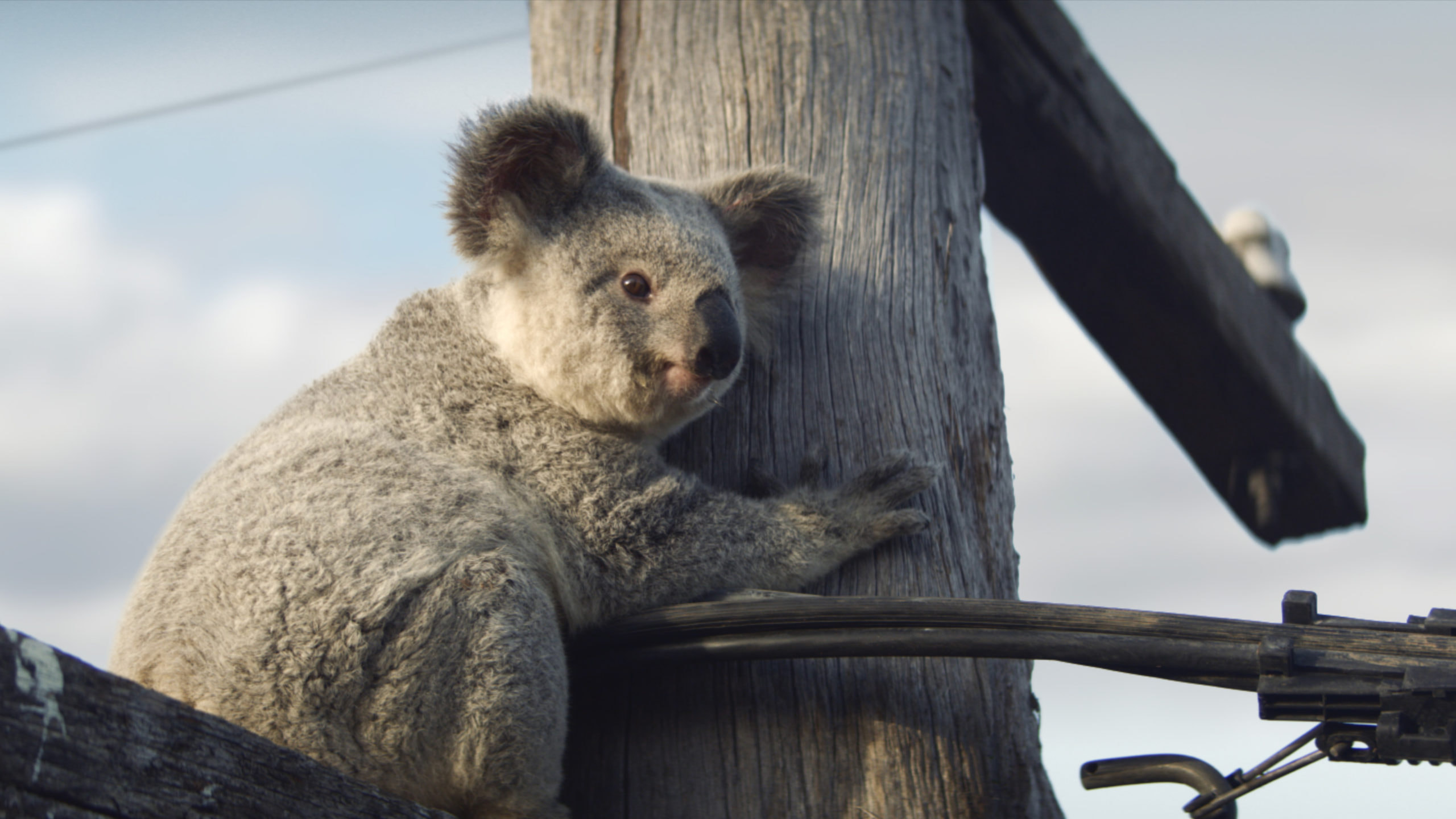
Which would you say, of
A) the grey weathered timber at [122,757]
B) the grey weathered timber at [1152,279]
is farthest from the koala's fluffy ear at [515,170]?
the grey weathered timber at [1152,279]

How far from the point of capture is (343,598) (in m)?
2.73

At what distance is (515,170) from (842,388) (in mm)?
1183

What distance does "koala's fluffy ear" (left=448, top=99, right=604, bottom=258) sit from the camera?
3.49 m

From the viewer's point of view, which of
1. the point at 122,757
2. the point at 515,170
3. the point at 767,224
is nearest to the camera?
the point at 122,757

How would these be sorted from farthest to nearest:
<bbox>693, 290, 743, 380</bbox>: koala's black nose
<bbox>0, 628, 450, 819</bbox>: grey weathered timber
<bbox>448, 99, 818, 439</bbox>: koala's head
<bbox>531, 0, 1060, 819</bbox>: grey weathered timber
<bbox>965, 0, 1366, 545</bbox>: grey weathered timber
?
<bbox>965, 0, 1366, 545</bbox>: grey weathered timber
<bbox>448, 99, 818, 439</bbox>: koala's head
<bbox>693, 290, 743, 380</bbox>: koala's black nose
<bbox>531, 0, 1060, 819</bbox>: grey weathered timber
<bbox>0, 628, 450, 819</bbox>: grey weathered timber

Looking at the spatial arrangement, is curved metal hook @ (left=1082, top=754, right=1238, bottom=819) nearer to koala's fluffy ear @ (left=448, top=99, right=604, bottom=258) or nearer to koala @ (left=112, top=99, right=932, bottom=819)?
koala @ (left=112, top=99, right=932, bottom=819)

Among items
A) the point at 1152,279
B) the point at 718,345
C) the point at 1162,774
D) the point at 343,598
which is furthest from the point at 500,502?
the point at 1152,279

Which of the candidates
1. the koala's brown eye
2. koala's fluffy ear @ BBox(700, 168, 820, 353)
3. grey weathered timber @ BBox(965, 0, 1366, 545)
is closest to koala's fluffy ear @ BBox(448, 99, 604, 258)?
the koala's brown eye

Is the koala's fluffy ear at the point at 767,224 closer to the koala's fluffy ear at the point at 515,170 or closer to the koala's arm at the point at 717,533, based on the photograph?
the koala's fluffy ear at the point at 515,170

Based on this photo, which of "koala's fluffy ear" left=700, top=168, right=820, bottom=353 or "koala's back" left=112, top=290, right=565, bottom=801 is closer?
"koala's back" left=112, top=290, right=565, bottom=801

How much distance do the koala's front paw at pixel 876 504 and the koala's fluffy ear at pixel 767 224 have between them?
1.99 ft

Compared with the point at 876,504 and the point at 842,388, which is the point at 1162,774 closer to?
Answer: the point at 876,504

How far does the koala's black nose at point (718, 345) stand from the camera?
3.21 meters

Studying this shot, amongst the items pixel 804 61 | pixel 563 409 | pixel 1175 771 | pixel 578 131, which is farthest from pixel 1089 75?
pixel 1175 771
